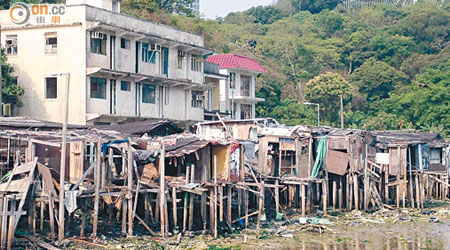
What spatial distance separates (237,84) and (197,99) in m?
8.39

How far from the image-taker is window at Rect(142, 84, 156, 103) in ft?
131

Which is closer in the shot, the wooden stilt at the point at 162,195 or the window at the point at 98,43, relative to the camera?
the wooden stilt at the point at 162,195

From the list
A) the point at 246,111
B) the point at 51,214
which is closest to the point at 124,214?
the point at 51,214

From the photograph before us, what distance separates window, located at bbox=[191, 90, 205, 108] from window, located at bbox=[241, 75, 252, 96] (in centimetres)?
836

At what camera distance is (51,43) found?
3662cm

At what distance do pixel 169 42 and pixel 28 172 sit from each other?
20.5m

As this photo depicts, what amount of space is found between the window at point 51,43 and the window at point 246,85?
20.0 metres

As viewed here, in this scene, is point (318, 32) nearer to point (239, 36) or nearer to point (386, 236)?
point (239, 36)

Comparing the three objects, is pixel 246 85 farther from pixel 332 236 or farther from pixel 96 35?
pixel 332 236

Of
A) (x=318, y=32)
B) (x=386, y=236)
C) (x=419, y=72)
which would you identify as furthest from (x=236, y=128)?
(x=318, y=32)

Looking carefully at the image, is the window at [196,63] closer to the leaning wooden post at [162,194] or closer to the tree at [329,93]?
the leaning wooden post at [162,194]

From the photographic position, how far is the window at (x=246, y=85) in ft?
176

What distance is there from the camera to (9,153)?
2389 cm

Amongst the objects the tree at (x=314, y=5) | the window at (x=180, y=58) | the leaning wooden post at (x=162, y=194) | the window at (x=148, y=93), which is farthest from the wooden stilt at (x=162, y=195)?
the tree at (x=314, y=5)
